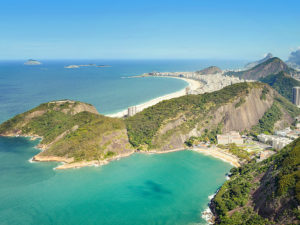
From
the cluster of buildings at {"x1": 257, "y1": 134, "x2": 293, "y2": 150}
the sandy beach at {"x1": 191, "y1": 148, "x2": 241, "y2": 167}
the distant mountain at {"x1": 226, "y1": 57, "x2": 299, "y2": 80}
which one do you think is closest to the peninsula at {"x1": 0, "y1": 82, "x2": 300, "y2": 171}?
the sandy beach at {"x1": 191, "y1": 148, "x2": 241, "y2": 167}

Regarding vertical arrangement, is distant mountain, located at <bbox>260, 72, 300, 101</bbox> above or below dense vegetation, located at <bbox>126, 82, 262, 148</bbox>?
above

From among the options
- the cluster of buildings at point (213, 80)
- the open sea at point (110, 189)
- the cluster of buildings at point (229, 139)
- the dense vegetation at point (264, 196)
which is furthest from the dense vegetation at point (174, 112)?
the cluster of buildings at point (213, 80)

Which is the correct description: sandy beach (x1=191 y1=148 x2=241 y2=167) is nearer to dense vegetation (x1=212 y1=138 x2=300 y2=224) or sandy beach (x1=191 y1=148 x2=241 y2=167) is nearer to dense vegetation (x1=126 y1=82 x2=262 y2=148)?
dense vegetation (x1=126 y1=82 x2=262 y2=148)

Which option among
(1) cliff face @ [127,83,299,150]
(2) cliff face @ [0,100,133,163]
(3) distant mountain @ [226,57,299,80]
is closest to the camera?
(2) cliff face @ [0,100,133,163]

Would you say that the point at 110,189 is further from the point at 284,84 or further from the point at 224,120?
the point at 284,84

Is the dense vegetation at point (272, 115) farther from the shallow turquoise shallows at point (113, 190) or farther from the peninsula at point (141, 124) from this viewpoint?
the shallow turquoise shallows at point (113, 190)

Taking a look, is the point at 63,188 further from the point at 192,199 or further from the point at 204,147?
the point at 204,147

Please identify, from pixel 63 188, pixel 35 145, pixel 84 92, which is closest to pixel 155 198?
pixel 63 188
